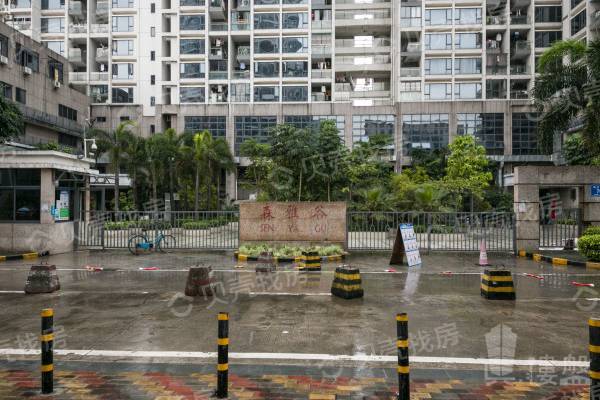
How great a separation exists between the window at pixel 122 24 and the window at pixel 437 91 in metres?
35.7

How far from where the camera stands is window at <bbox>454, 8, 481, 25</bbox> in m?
49.3

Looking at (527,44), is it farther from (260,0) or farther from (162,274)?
(162,274)

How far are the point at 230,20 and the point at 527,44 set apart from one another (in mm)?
33375

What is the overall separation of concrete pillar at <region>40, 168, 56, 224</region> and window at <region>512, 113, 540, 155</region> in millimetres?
45295

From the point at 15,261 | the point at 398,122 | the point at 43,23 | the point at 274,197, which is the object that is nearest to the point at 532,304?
the point at 15,261

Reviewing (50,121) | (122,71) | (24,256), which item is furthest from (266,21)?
(24,256)

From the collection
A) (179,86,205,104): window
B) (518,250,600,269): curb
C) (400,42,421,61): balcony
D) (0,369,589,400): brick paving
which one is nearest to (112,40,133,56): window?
(179,86,205,104): window

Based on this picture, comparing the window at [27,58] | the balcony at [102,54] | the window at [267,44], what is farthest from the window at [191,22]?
the window at [27,58]

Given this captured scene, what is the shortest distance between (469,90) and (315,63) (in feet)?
58.5

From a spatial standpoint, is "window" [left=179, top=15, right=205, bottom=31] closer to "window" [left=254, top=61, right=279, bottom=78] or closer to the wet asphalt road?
"window" [left=254, top=61, right=279, bottom=78]

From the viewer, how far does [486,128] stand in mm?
48594

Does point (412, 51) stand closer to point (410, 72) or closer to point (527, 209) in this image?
point (410, 72)

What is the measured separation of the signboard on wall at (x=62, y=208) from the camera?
61.8 ft

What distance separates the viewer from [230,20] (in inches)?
2058
